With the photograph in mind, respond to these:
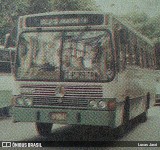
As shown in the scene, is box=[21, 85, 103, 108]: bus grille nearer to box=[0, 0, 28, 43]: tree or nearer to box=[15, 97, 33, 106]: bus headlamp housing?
box=[15, 97, 33, 106]: bus headlamp housing

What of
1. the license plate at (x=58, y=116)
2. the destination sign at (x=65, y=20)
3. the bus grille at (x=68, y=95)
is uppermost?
the destination sign at (x=65, y=20)

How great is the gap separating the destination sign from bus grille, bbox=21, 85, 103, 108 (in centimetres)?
97

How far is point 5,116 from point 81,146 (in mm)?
4472

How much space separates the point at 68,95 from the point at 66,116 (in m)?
0.31

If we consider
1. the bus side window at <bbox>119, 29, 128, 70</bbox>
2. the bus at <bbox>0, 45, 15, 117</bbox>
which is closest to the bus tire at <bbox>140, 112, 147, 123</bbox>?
the bus at <bbox>0, 45, 15, 117</bbox>

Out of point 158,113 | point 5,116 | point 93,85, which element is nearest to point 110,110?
point 93,85

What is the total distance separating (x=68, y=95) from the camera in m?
7.55

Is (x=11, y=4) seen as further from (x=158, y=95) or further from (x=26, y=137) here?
(x=26, y=137)

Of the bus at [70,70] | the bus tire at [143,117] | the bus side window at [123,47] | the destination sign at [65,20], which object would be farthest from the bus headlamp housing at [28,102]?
the bus tire at [143,117]

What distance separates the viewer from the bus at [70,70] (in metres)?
7.50

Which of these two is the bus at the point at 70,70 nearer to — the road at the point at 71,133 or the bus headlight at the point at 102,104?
the bus headlight at the point at 102,104

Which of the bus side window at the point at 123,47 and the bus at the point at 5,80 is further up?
the bus side window at the point at 123,47

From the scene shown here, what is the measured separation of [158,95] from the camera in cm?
1508

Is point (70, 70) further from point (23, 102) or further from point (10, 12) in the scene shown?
point (10, 12)
